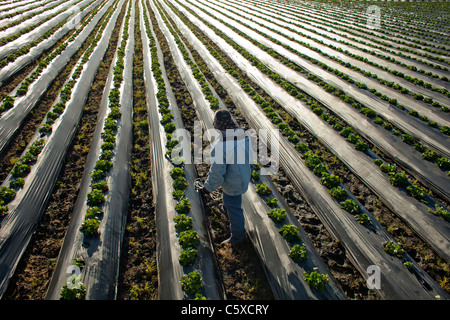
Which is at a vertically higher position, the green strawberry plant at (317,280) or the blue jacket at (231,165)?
the blue jacket at (231,165)

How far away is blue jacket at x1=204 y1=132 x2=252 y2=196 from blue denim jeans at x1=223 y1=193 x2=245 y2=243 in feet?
0.66

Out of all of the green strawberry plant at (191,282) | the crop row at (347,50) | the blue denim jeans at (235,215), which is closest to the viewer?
the green strawberry plant at (191,282)

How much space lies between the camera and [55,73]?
11836 mm

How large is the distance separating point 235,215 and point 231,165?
113 centimetres

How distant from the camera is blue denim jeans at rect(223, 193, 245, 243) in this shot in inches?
173

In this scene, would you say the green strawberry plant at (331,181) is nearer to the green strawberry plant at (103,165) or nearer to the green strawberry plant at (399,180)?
the green strawberry plant at (399,180)

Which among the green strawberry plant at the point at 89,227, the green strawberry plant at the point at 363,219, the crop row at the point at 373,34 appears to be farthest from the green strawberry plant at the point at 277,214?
the crop row at the point at 373,34

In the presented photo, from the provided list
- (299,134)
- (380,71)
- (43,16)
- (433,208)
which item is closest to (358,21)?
(380,71)

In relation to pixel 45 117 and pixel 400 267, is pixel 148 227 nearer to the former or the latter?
pixel 400 267

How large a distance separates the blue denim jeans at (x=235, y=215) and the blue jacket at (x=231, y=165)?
0.20m

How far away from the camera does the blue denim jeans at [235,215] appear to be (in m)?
4.38

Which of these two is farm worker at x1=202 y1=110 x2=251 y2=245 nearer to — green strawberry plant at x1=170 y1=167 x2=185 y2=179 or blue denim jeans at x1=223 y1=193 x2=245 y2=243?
blue denim jeans at x1=223 y1=193 x2=245 y2=243

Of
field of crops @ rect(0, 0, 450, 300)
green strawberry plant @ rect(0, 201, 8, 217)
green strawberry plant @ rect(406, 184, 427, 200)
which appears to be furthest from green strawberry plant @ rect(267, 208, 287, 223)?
green strawberry plant @ rect(0, 201, 8, 217)

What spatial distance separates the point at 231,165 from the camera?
3918 mm
